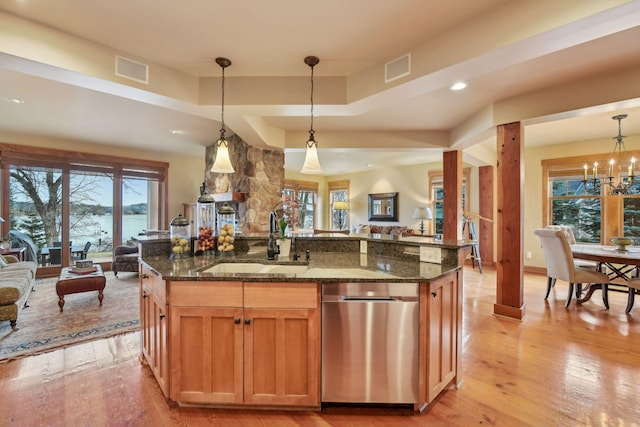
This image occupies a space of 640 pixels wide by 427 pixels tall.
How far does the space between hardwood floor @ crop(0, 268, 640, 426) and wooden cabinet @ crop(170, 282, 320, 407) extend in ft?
0.56

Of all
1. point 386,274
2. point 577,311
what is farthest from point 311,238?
point 577,311

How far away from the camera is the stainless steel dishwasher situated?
5.63 feet

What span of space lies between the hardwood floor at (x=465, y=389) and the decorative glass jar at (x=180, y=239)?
0.94 metres

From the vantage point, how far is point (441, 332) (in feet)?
6.07

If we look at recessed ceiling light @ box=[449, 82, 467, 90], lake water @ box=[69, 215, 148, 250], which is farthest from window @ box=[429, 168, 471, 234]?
lake water @ box=[69, 215, 148, 250]

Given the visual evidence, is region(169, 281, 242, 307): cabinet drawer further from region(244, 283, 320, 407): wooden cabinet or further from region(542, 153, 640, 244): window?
region(542, 153, 640, 244): window

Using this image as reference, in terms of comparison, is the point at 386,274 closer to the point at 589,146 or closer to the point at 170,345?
the point at 170,345

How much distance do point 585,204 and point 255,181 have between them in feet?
19.8

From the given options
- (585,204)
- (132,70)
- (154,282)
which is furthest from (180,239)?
(585,204)

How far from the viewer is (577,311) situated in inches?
141

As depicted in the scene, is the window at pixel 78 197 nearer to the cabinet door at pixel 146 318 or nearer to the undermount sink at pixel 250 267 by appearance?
the cabinet door at pixel 146 318

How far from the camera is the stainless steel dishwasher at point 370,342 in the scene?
1.72m

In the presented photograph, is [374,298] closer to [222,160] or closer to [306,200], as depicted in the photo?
[222,160]

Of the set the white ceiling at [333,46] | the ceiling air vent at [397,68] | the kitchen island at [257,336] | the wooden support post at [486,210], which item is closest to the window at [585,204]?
the wooden support post at [486,210]
